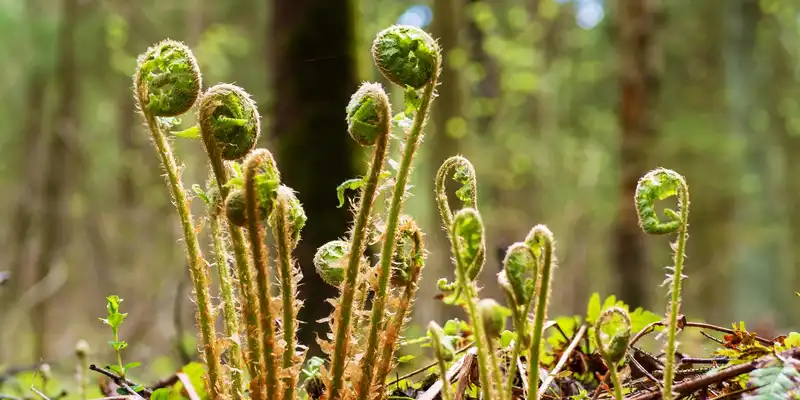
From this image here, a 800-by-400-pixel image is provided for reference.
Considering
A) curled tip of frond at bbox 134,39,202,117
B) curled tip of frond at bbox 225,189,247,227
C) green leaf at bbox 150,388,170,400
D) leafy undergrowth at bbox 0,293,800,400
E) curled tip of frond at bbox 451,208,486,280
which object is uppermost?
curled tip of frond at bbox 134,39,202,117

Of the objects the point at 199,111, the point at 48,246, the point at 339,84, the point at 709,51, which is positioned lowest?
the point at 48,246

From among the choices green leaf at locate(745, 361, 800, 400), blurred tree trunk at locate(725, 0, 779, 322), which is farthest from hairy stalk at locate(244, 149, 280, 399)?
blurred tree trunk at locate(725, 0, 779, 322)

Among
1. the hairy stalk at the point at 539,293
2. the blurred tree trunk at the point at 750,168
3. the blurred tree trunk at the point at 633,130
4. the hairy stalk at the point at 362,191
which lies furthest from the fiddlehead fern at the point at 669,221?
the blurred tree trunk at the point at 750,168

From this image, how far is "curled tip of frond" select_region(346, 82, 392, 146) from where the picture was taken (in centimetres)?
91

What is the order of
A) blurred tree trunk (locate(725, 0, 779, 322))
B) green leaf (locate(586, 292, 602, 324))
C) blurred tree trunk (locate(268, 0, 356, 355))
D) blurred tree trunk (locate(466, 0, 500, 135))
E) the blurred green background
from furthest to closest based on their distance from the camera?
blurred tree trunk (locate(725, 0, 779, 322)), blurred tree trunk (locate(466, 0, 500, 135)), the blurred green background, blurred tree trunk (locate(268, 0, 356, 355)), green leaf (locate(586, 292, 602, 324))

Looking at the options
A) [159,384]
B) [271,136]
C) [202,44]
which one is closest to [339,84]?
[271,136]

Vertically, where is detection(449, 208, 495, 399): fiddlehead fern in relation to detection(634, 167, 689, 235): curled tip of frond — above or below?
below

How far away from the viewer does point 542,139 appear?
12.6 metres

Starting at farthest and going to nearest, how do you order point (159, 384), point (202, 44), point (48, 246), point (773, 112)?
1. point (773, 112)
2. point (48, 246)
3. point (202, 44)
4. point (159, 384)

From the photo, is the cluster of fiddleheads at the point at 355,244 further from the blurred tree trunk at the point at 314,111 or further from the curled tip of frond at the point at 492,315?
the blurred tree trunk at the point at 314,111

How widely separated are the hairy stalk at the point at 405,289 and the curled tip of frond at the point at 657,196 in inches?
12.9

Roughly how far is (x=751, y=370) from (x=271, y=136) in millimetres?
2368

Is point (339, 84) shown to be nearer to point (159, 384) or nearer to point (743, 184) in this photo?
point (159, 384)

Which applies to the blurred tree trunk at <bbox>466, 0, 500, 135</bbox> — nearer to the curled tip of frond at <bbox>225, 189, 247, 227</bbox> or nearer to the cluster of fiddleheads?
the cluster of fiddleheads
